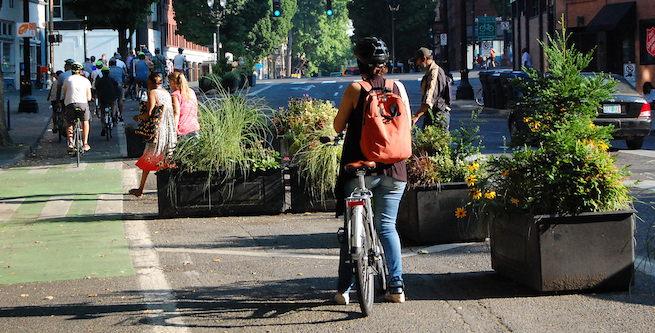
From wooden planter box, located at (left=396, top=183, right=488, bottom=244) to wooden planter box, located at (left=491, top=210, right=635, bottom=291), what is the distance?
263cm

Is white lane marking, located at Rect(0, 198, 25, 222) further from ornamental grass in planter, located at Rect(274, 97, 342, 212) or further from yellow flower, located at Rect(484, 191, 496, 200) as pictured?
yellow flower, located at Rect(484, 191, 496, 200)

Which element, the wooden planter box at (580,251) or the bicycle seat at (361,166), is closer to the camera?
the bicycle seat at (361,166)

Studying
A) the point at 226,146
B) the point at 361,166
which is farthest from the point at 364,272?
the point at 226,146

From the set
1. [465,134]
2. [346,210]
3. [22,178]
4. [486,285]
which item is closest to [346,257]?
[346,210]

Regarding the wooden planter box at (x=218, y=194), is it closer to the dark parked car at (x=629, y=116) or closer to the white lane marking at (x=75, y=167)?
the white lane marking at (x=75, y=167)

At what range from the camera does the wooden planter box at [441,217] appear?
11.1 meters

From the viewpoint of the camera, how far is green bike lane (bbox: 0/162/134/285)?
34.0 ft

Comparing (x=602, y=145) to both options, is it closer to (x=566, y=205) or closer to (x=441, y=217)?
(x=566, y=205)

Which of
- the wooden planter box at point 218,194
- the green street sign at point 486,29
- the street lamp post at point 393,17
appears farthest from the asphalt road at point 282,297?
the street lamp post at point 393,17

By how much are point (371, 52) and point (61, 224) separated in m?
6.74

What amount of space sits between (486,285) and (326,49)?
15863 centimetres

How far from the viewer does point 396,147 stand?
312 inches

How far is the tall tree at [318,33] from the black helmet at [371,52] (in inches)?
6105

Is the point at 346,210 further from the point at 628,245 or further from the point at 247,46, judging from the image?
the point at 247,46
